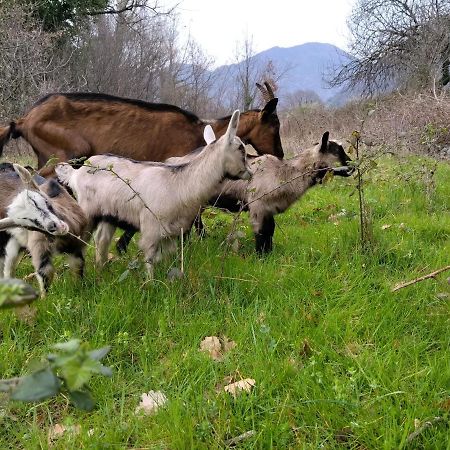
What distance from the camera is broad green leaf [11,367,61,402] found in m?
0.75

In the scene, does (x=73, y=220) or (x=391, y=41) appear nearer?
(x=73, y=220)

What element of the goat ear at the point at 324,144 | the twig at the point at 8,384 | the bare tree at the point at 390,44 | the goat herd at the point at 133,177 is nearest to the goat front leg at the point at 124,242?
the goat herd at the point at 133,177

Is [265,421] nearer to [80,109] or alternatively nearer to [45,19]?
[80,109]

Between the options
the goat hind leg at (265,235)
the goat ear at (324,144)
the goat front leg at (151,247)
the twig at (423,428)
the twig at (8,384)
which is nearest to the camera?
the twig at (8,384)

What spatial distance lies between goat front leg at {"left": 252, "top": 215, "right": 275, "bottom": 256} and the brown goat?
1.34 meters

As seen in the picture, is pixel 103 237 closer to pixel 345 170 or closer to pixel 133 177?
pixel 133 177

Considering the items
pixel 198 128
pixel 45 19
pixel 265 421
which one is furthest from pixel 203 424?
pixel 45 19

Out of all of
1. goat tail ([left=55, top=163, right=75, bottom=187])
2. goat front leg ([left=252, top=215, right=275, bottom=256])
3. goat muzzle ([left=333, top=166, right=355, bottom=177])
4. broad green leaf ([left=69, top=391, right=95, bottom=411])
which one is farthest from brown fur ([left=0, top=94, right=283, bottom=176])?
broad green leaf ([left=69, top=391, right=95, bottom=411])

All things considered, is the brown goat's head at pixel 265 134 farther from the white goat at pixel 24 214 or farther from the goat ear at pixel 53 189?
the white goat at pixel 24 214

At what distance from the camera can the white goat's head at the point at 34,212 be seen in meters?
3.14

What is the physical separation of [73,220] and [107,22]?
19856 millimetres

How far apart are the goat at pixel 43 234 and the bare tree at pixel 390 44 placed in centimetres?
1563

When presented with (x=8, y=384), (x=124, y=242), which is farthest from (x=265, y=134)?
(x=8, y=384)

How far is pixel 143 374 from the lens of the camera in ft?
8.60
